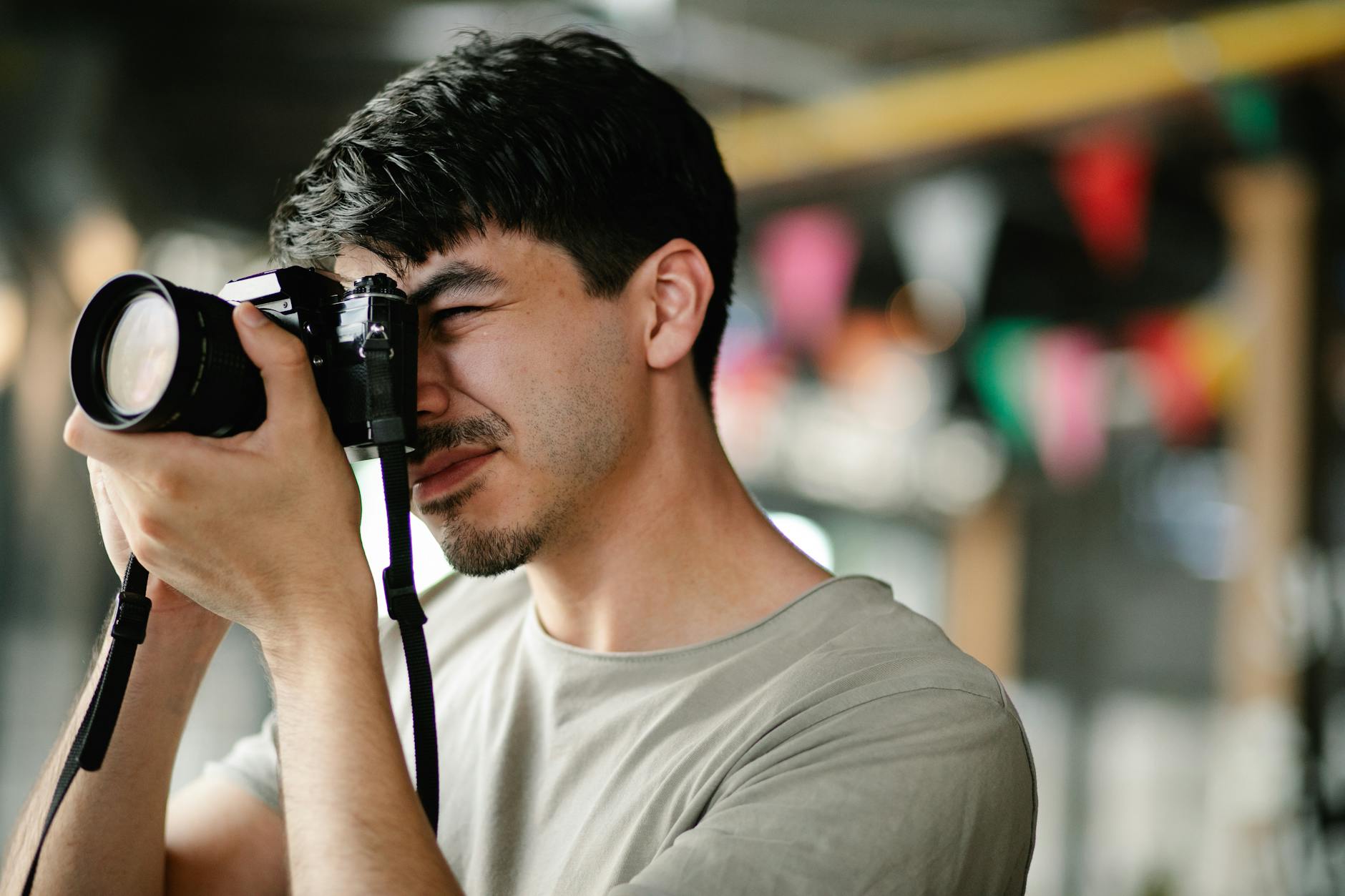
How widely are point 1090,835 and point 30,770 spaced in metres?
6.67

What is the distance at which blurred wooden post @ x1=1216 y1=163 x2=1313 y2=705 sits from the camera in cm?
360

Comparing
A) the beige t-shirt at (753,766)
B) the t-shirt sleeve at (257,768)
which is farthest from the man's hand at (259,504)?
the t-shirt sleeve at (257,768)

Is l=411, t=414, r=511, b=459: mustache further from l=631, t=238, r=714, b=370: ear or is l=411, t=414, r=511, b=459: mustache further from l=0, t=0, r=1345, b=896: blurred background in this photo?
l=0, t=0, r=1345, b=896: blurred background

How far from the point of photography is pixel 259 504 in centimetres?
84

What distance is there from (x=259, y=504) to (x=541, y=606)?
363mm

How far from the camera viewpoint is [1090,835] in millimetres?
8031

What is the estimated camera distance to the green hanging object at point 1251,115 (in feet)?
10.1

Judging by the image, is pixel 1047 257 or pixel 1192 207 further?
pixel 1047 257

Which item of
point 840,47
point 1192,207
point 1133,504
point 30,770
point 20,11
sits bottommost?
point 1133,504

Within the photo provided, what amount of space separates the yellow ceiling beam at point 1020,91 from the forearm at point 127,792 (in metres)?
1.99

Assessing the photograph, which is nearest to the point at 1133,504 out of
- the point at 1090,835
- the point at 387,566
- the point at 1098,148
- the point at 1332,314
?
the point at 1090,835

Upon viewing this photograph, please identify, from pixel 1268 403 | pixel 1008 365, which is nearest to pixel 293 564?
pixel 1268 403

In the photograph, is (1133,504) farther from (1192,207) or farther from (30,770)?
(30,770)

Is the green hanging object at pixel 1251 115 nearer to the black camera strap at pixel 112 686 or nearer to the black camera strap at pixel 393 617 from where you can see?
the black camera strap at pixel 393 617
